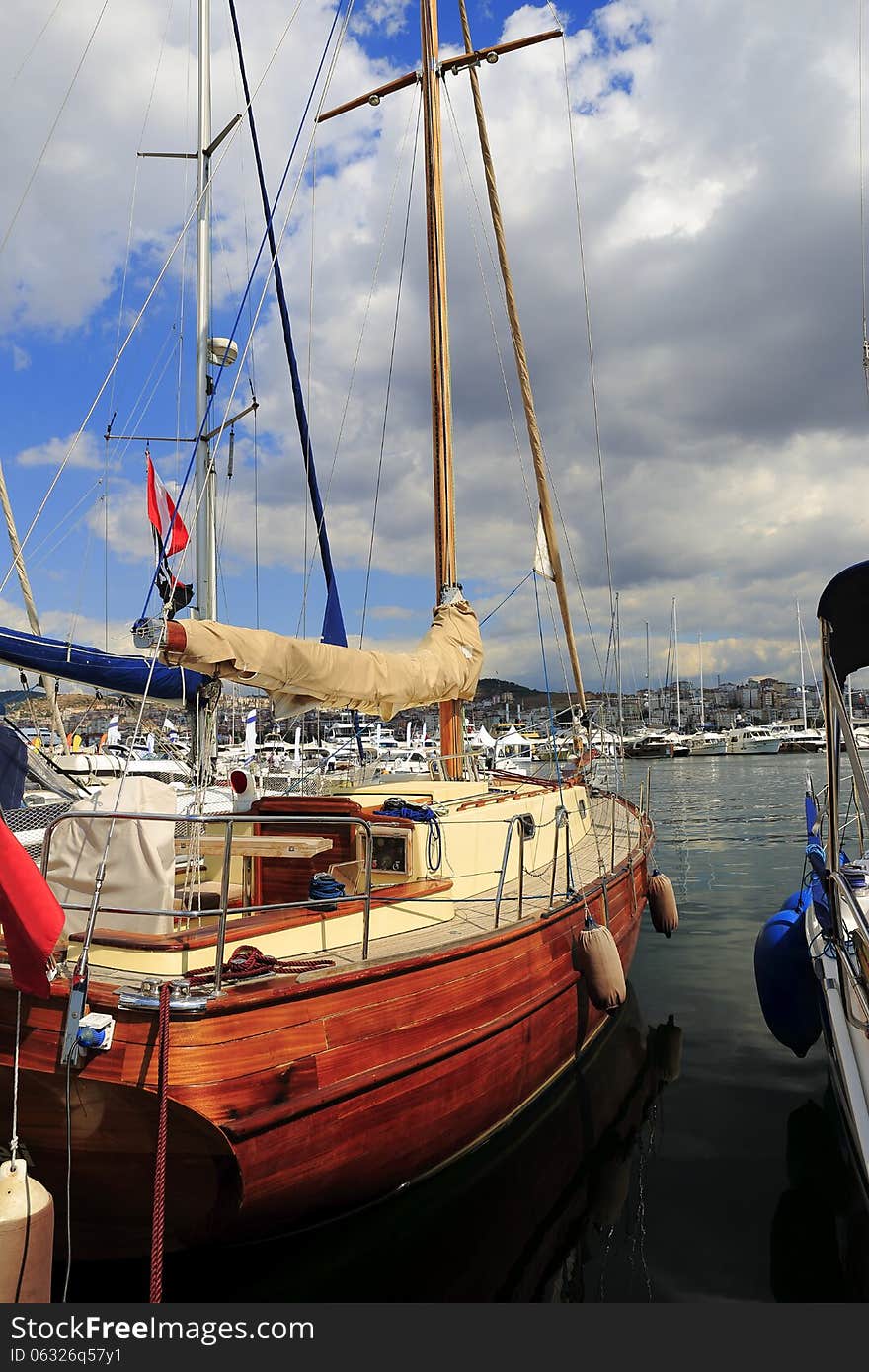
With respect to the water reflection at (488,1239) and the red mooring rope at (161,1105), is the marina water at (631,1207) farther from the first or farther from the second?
the red mooring rope at (161,1105)

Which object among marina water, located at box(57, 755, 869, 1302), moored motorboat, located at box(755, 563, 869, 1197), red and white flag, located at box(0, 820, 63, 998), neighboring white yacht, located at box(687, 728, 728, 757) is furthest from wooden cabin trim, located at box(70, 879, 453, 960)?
neighboring white yacht, located at box(687, 728, 728, 757)

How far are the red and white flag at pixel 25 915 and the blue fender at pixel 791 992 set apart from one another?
19.5 ft

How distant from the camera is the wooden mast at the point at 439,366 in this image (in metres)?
9.03

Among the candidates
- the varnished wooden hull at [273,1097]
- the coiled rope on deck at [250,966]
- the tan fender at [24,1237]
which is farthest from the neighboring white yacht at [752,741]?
the tan fender at [24,1237]

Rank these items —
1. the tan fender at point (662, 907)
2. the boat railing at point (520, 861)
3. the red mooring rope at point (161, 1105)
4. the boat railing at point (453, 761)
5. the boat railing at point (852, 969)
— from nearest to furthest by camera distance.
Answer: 1. the red mooring rope at point (161, 1105)
2. the boat railing at point (852, 969)
3. the boat railing at point (520, 861)
4. the boat railing at point (453, 761)
5. the tan fender at point (662, 907)

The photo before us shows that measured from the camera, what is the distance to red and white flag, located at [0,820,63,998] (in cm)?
319

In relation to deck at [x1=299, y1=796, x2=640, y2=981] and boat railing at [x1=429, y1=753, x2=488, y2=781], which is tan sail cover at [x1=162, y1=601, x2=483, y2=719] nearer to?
boat railing at [x1=429, y1=753, x2=488, y2=781]

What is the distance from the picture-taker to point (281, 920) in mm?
4879

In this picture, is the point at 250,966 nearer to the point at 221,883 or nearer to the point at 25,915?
the point at 221,883

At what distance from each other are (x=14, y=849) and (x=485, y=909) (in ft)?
12.6

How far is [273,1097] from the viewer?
3955mm
